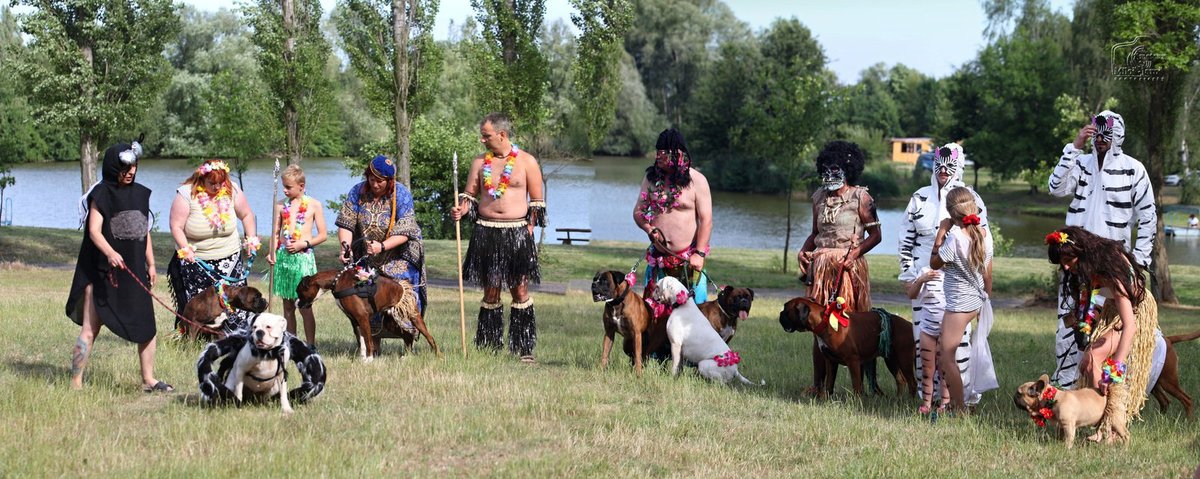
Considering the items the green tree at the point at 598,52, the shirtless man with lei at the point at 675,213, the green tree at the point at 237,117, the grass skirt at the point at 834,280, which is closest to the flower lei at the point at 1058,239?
the grass skirt at the point at 834,280

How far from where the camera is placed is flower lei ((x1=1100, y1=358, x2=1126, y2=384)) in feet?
22.9

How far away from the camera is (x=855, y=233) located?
352 inches

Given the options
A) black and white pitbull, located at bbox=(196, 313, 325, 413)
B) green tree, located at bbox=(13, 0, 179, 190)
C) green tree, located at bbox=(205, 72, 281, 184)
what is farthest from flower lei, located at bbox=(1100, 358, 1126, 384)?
green tree, located at bbox=(205, 72, 281, 184)

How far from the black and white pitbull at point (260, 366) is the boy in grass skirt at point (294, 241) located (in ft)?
8.60

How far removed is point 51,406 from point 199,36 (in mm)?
58962

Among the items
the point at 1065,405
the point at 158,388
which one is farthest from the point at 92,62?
the point at 1065,405

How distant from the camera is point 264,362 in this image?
24.2 feet

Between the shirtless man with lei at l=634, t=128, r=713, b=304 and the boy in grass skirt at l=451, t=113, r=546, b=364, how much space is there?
1125mm

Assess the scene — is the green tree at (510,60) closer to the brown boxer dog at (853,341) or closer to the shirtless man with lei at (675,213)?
the shirtless man with lei at (675,213)

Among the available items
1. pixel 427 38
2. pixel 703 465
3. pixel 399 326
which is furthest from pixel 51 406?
pixel 427 38

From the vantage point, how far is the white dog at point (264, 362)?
23.6ft

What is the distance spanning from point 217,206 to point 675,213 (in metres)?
4.20

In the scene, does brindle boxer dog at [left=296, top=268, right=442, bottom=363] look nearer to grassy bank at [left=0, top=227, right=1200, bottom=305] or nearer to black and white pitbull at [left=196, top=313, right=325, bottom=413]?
black and white pitbull at [left=196, top=313, right=325, bottom=413]

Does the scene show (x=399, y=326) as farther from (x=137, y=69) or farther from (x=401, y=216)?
(x=137, y=69)
